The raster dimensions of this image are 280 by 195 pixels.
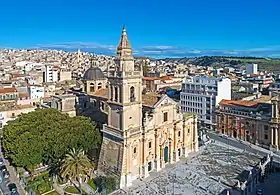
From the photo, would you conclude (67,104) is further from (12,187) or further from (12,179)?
(12,187)

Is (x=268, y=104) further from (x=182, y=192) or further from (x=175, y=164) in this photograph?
(x=182, y=192)

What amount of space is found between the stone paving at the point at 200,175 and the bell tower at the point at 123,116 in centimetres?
277

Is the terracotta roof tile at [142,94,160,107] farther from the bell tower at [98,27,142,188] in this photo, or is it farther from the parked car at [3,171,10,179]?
the parked car at [3,171,10,179]

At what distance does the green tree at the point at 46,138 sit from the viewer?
43.0 meters

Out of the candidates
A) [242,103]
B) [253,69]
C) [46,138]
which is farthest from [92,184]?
[253,69]

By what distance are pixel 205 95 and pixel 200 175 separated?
30209mm

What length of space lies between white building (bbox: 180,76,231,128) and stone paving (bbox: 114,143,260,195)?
16741 mm

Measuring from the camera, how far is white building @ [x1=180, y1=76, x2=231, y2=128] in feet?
235

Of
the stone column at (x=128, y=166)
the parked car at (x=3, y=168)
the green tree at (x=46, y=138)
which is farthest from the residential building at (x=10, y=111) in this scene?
the stone column at (x=128, y=166)

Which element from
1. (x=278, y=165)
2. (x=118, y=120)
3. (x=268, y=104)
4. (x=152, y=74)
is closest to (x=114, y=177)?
(x=118, y=120)

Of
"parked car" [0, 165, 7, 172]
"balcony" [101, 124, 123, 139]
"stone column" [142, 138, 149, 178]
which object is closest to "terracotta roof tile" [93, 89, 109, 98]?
"balcony" [101, 124, 123, 139]

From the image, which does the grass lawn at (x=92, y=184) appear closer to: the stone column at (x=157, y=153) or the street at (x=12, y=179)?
the street at (x=12, y=179)

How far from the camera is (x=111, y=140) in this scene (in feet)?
144

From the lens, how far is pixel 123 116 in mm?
42062
